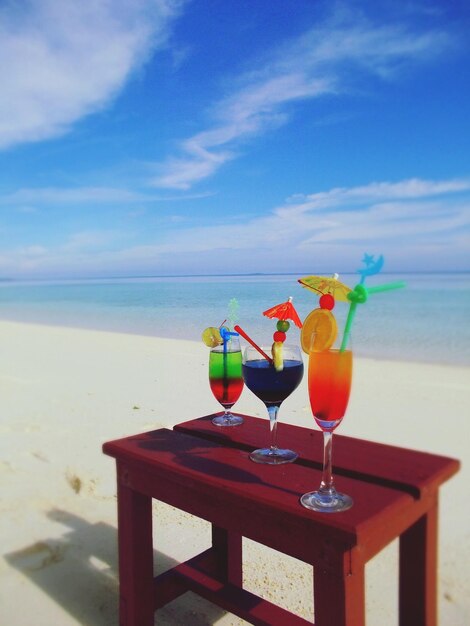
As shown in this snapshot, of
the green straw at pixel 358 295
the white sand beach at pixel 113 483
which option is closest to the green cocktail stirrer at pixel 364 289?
the green straw at pixel 358 295

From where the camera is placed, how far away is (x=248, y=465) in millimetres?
1420

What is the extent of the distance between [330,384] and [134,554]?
94cm

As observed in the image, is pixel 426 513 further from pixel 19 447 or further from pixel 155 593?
pixel 19 447

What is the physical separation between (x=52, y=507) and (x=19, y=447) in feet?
2.95

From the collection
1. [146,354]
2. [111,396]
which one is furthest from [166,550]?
[146,354]

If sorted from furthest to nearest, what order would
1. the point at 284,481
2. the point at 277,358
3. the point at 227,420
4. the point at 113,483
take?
the point at 113,483 → the point at 227,420 → the point at 277,358 → the point at 284,481

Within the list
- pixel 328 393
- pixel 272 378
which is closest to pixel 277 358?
pixel 272 378

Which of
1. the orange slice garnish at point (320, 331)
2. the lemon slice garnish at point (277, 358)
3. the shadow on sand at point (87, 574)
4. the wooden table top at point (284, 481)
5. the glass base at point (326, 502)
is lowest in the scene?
Answer: the shadow on sand at point (87, 574)

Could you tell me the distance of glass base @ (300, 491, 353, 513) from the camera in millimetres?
1141

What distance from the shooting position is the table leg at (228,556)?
2062 millimetres

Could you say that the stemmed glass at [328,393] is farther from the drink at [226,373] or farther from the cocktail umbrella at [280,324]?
the drink at [226,373]

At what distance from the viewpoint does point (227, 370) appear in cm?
171

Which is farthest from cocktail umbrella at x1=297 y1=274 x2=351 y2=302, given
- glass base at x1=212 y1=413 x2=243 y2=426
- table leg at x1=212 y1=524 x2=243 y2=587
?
table leg at x1=212 y1=524 x2=243 y2=587

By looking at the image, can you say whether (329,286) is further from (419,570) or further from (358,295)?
(419,570)
